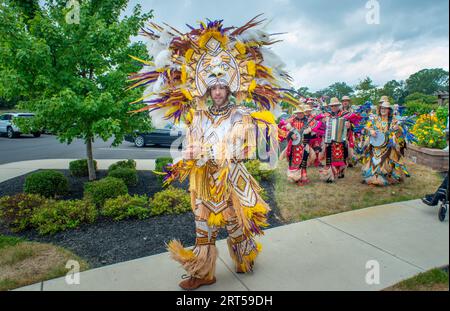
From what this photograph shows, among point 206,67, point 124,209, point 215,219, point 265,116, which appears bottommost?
point 124,209

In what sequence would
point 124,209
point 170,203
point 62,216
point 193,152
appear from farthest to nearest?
point 170,203, point 124,209, point 62,216, point 193,152

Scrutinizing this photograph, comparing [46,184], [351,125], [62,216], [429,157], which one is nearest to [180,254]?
[62,216]

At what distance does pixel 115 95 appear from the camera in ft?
20.8

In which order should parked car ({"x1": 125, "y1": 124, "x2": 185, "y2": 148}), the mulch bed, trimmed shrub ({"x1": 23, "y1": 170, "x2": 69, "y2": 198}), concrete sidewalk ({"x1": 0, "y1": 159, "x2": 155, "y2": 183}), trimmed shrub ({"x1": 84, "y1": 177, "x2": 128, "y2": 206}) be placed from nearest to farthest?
the mulch bed
trimmed shrub ({"x1": 84, "y1": 177, "x2": 128, "y2": 206})
trimmed shrub ({"x1": 23, "y1": 170, "x2": 69, "y2": 198})
concrete sidewalk ({"x1": 0, "y1": 159, "x2": 155, "y2": 183})
parked car ({"x1": 125, "y1": 124, "x2": 185, "y2": 148})

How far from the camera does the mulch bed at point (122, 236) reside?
13.0 ft

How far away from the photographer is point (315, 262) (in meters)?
3.52

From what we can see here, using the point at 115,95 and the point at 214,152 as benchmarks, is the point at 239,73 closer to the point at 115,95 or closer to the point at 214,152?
the point at 214,152

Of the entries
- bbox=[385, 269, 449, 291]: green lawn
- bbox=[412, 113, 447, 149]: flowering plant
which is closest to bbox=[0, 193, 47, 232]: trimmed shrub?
bbox=[385, 269, 449, 291]: green lawn

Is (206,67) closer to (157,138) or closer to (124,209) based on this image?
(124,209)

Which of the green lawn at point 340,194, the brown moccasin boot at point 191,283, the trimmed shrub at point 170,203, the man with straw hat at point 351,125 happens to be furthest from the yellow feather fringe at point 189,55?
the man with straw hat at point 351,125

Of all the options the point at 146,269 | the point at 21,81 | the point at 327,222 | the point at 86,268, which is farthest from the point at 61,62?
the point at 327,222

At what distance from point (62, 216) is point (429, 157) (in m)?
8.90

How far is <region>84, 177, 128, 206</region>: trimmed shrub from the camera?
5594 millimetres

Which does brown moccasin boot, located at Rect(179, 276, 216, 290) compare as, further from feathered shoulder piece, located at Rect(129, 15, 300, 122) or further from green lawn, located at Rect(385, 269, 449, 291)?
green lawn, located at Rect(385, 269, 449, 291)
